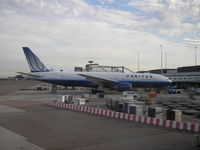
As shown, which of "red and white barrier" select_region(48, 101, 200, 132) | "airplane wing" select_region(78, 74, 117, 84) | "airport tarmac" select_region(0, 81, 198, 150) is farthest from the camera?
"airplane wing" select_region(78, 74, 117, 84)

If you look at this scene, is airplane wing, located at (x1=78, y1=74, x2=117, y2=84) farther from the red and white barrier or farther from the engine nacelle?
the red and white barrier

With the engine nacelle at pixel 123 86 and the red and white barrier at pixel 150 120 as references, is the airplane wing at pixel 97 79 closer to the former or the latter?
the engine nacelle at pixel 123 86

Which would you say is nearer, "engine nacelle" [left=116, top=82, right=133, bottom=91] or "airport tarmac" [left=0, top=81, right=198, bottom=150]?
"airport tarmac" [left=0, top=81, right=198, bottom=150]

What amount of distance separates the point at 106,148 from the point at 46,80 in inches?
1485

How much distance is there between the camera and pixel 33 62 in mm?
46344

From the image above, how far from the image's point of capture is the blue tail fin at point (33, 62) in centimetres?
4603

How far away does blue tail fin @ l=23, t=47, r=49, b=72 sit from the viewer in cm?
4603

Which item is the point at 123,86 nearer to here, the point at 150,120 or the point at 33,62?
the point at 33,62

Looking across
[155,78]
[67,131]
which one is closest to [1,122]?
[67,131]

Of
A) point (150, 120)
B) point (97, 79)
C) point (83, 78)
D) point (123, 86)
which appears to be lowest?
point (150, 120)

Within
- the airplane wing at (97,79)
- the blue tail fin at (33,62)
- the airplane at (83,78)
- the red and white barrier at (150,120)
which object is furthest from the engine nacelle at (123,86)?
the red and white barrier at (150,120)

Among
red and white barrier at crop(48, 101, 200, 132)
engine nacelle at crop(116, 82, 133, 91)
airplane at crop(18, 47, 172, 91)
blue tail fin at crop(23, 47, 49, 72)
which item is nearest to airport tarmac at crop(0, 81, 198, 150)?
red and white barrier at crop(48, 101, 200, 132)

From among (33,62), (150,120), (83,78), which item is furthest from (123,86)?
(150,120)

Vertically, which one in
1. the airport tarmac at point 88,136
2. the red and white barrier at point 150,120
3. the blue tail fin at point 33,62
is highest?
the blue tail fin at point 33,62
